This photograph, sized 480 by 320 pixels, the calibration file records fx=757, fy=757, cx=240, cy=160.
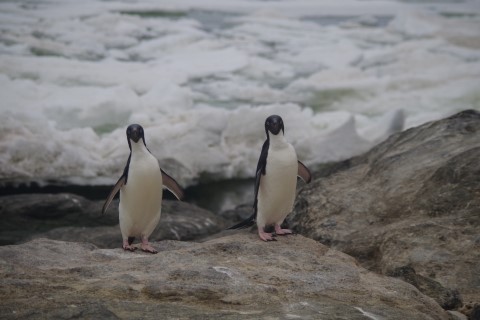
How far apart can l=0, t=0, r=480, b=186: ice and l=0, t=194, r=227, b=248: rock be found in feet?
3.66

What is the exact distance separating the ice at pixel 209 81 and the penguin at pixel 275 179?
3519 millimetres

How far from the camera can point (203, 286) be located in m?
2.85

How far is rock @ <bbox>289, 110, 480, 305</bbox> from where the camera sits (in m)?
3.65

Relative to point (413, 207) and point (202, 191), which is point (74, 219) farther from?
point (413, 207)

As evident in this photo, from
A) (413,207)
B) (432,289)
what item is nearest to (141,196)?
(413,207)

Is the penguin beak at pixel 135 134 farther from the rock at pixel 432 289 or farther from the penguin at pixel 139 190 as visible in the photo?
the rock at pixel 432 289

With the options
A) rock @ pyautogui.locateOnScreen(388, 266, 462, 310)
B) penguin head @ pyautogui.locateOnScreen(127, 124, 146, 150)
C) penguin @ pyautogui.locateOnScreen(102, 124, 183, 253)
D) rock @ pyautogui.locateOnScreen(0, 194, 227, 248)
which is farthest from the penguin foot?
rock @ pyautogui.locateOnScreen(0, 194, 227, 248)

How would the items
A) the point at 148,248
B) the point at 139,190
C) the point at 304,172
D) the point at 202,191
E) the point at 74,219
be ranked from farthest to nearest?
the point at 202,191, the point at 74,219, the point at 304,172, the point at 139,190, the point at 148,248

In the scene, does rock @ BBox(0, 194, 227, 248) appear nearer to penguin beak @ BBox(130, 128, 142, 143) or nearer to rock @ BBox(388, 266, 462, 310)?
penguin beak @ BBox(130, 128, 142, 143)

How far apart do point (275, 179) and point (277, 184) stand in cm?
3

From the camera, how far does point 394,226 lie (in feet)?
13.1

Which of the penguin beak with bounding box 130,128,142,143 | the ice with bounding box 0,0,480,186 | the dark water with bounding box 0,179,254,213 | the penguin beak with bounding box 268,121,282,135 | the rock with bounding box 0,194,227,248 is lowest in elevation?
the dark water with bounding box 0,179,254,213

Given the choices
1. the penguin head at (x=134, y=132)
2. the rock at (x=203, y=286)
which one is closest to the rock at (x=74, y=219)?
the penguin head at (x=134, y=132)

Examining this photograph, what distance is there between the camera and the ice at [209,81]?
26.5ft
